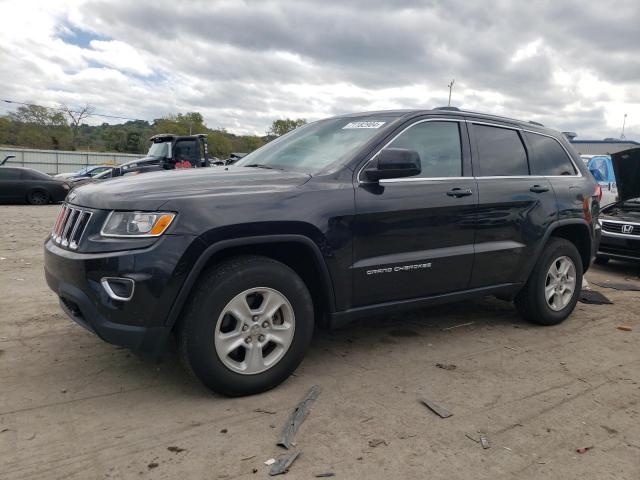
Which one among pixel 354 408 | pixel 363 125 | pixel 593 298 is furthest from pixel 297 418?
pixel 593 298

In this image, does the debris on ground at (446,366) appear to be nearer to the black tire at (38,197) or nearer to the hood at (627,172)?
the hood at (627,172)

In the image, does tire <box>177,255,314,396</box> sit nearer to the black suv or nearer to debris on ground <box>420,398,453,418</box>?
the black suv

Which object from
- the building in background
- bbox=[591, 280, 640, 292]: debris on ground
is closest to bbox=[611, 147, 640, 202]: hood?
bbox=[591, 280, 640, 292]: debris on ground

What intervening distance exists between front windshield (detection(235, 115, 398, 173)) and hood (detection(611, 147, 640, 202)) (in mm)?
6132

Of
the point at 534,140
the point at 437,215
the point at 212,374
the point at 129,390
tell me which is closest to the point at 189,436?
the point at 212,374

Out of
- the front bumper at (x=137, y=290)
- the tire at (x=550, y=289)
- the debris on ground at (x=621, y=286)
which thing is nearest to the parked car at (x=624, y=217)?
the debris on ground at (x=621, y=286)

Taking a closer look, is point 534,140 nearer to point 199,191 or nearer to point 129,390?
point 199,191

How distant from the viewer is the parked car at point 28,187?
16.4m

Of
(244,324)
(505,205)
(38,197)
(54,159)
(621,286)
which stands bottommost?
(621,286)

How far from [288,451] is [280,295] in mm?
923

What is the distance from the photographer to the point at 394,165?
3475 mm

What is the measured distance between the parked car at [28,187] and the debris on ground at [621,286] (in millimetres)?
16223

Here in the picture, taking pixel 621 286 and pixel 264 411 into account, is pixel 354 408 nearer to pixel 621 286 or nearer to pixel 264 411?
pixel 264 411

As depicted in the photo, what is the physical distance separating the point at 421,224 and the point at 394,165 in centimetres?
56
